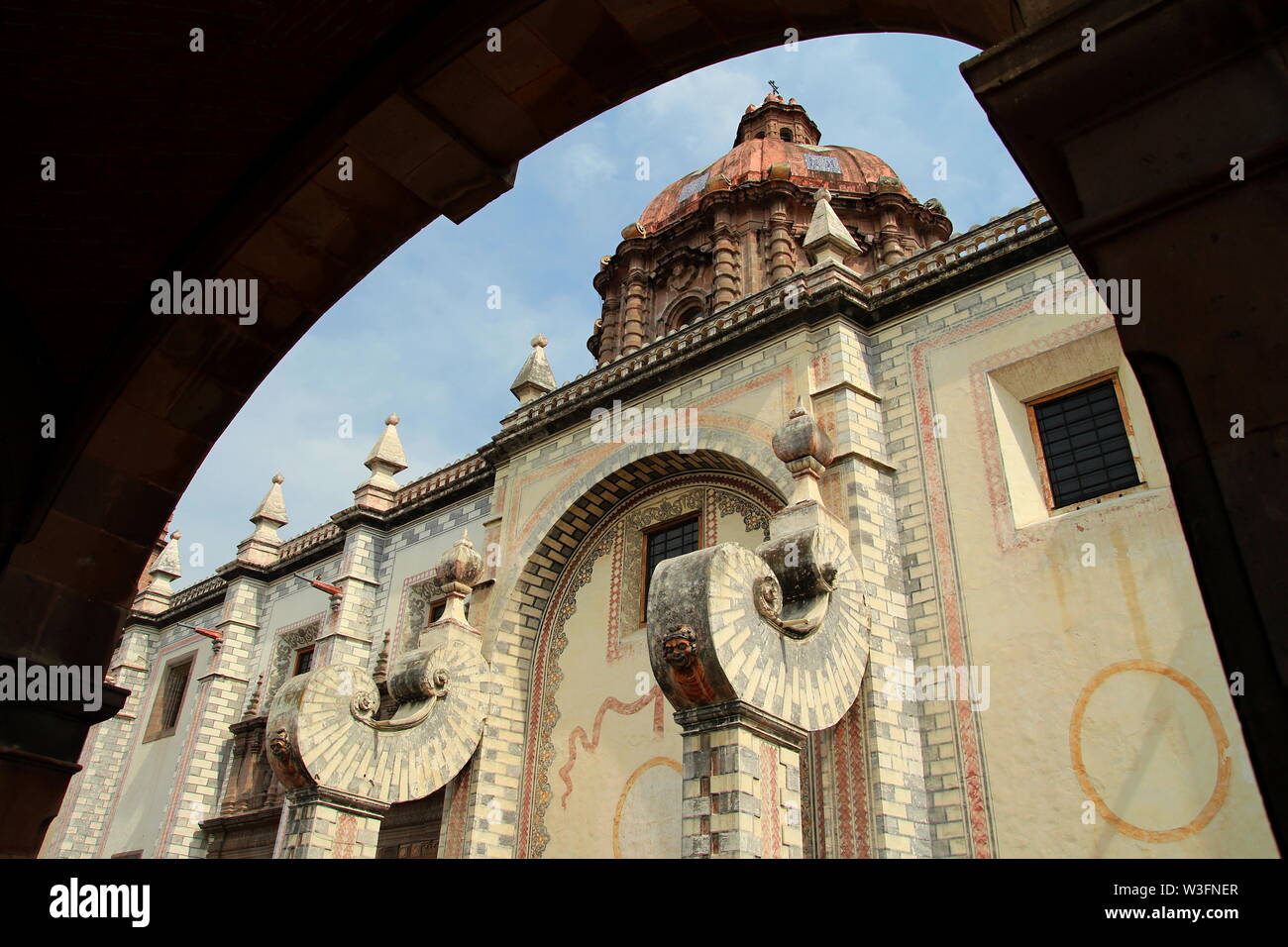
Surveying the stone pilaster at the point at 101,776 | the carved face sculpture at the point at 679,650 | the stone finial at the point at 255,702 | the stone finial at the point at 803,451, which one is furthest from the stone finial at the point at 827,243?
the stone pilaster at the point at 101,776

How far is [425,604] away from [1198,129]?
1693cm

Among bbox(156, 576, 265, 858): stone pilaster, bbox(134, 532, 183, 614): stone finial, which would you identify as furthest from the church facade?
bbox(134, 532, 183, 614): stone finial

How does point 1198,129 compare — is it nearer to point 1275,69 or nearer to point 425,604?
point 1275,69

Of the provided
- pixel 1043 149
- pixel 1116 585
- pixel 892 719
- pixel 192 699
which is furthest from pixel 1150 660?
pixel 192 699

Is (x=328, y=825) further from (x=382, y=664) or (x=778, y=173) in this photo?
(x=778, y=173)

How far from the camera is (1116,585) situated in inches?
372

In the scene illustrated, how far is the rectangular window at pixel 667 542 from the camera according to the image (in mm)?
13625

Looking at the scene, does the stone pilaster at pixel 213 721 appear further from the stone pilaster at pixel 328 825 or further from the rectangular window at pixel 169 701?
the stone pilaster at pixel 328 825

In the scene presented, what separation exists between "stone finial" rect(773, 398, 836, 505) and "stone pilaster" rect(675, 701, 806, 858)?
2.97m

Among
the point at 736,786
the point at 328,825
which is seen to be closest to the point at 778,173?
the point at 328,825

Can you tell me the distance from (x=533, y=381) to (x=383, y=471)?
16.2 ft

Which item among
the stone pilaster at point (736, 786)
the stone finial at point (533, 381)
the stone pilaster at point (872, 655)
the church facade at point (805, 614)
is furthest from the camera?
the stone finial at point (533, 381)

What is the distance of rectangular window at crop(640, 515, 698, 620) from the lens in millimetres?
13625

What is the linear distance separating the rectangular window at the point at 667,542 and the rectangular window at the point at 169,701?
14354 millimetres
